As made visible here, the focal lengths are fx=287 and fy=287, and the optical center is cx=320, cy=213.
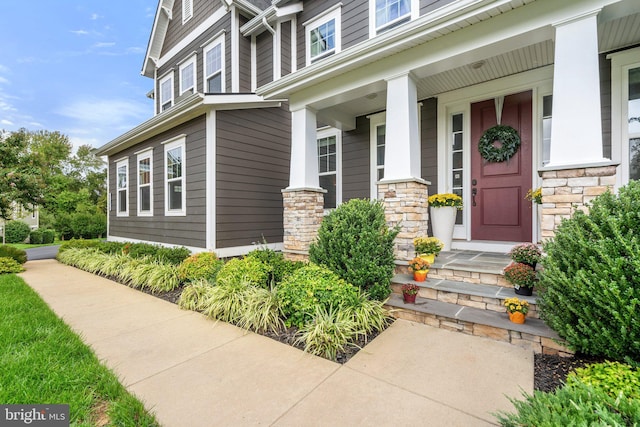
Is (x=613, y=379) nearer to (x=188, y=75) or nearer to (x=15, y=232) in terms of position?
(x=188, y=75)

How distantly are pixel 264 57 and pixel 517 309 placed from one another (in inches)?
303

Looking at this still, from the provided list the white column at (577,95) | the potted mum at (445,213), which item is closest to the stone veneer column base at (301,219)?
the potted mum at (445,213)

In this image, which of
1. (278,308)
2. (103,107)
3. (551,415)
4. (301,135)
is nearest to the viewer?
(551,415)

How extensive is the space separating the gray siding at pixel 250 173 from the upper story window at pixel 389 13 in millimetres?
2737

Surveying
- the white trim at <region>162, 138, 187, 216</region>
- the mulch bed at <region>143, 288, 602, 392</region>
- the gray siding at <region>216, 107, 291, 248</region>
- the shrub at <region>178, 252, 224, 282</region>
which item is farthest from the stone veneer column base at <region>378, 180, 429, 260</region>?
the white trim at <region>162, 138, 187, 216</region>

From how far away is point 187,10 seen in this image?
8.77 m

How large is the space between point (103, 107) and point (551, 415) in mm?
27643

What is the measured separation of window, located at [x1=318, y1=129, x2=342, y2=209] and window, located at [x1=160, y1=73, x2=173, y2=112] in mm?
6006

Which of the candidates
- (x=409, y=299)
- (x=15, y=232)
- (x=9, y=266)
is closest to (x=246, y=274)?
(x=409, y=299)

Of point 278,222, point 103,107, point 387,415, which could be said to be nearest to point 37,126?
point 103,107

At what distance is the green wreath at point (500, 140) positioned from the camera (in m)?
4.66

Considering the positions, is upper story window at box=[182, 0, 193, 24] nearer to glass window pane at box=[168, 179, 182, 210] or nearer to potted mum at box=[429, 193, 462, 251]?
glass window pane at box=[168, 179, 182, 210]

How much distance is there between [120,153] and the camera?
9.31 m

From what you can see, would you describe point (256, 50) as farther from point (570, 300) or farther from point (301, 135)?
point (570, 300)
